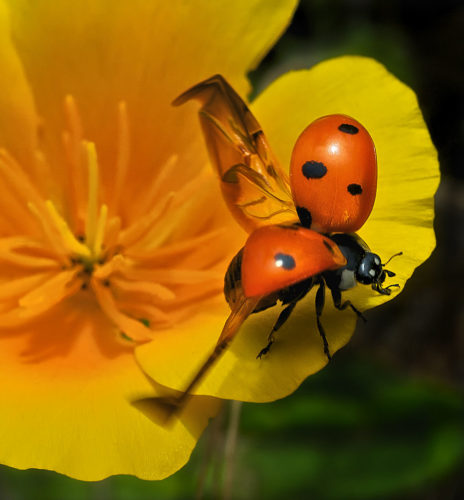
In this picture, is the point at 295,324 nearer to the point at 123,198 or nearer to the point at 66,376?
the point at 66,376

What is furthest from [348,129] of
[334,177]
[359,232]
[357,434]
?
[357,434]

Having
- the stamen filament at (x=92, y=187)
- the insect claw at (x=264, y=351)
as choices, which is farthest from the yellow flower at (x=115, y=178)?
the insect claw at (x=264, y=351)

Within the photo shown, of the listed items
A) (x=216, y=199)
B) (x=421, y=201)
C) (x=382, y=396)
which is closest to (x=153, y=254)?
(x=216, y=199)

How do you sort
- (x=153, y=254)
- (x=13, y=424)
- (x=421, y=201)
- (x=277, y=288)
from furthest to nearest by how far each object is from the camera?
(x=153, y=254), (x=421, y=201), (x=13, y=424), (x=277, y=288)

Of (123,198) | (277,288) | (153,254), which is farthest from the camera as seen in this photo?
(123,198)

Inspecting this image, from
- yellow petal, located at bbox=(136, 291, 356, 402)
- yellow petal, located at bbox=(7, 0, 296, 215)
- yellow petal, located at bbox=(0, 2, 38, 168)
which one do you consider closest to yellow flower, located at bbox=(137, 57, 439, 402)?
yellow petal, located at bbox=(136, 291, 356, 402)

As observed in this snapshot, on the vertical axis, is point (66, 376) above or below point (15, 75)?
below
